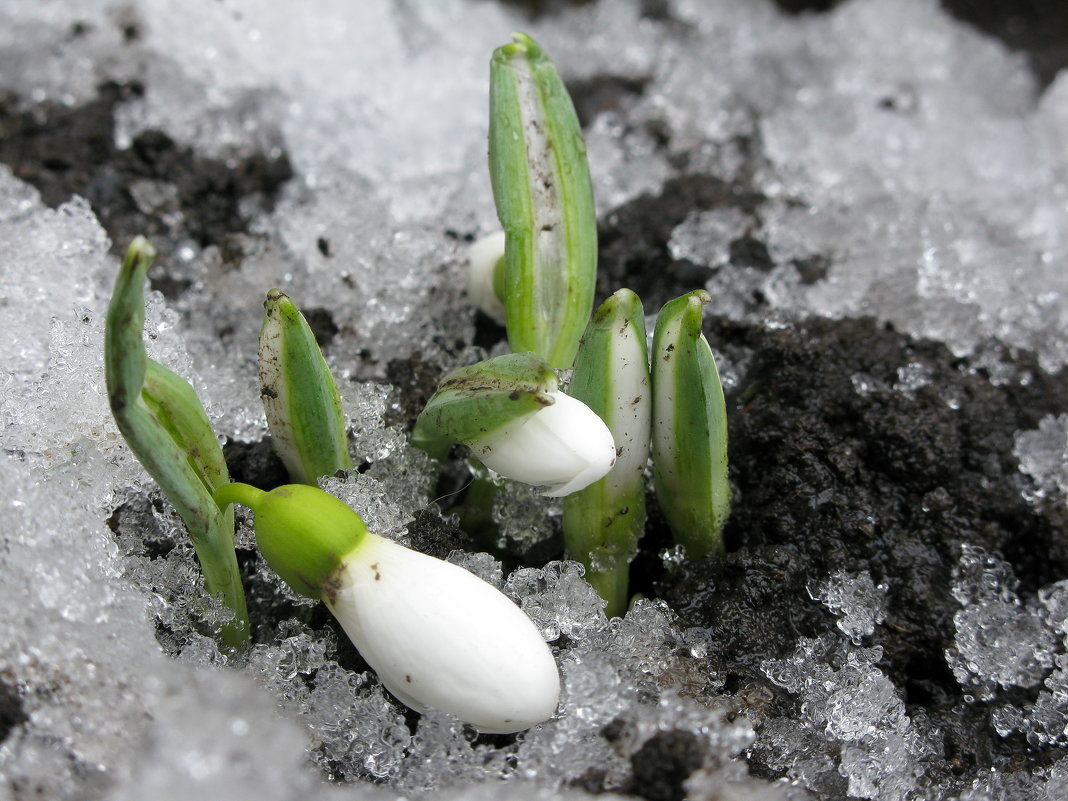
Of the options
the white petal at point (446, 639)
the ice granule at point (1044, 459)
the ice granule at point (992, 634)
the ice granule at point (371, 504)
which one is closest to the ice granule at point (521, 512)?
the ice granule at point (371, 504)

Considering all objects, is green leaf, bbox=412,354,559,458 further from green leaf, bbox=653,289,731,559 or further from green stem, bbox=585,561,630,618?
green stem, bbox=585,561,630,618

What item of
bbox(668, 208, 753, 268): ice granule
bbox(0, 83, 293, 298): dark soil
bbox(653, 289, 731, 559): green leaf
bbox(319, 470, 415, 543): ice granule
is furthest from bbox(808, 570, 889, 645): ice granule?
bbox(0, 83, 293, 298): dark soil

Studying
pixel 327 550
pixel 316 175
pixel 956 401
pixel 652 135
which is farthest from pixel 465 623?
pixel 652 135

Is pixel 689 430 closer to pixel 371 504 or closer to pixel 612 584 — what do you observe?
pixel 612 584

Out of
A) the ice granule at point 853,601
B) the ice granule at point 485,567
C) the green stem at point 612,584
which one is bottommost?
the green stem at point 612,584

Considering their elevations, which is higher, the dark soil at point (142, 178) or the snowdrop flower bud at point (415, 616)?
the snowdrop flower bud at point (415, 616)

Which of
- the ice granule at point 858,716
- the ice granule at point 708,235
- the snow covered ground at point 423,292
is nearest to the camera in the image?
the snow covered ground at point 423,292

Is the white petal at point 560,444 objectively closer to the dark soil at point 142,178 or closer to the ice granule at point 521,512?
the ice granule at point 521,512
